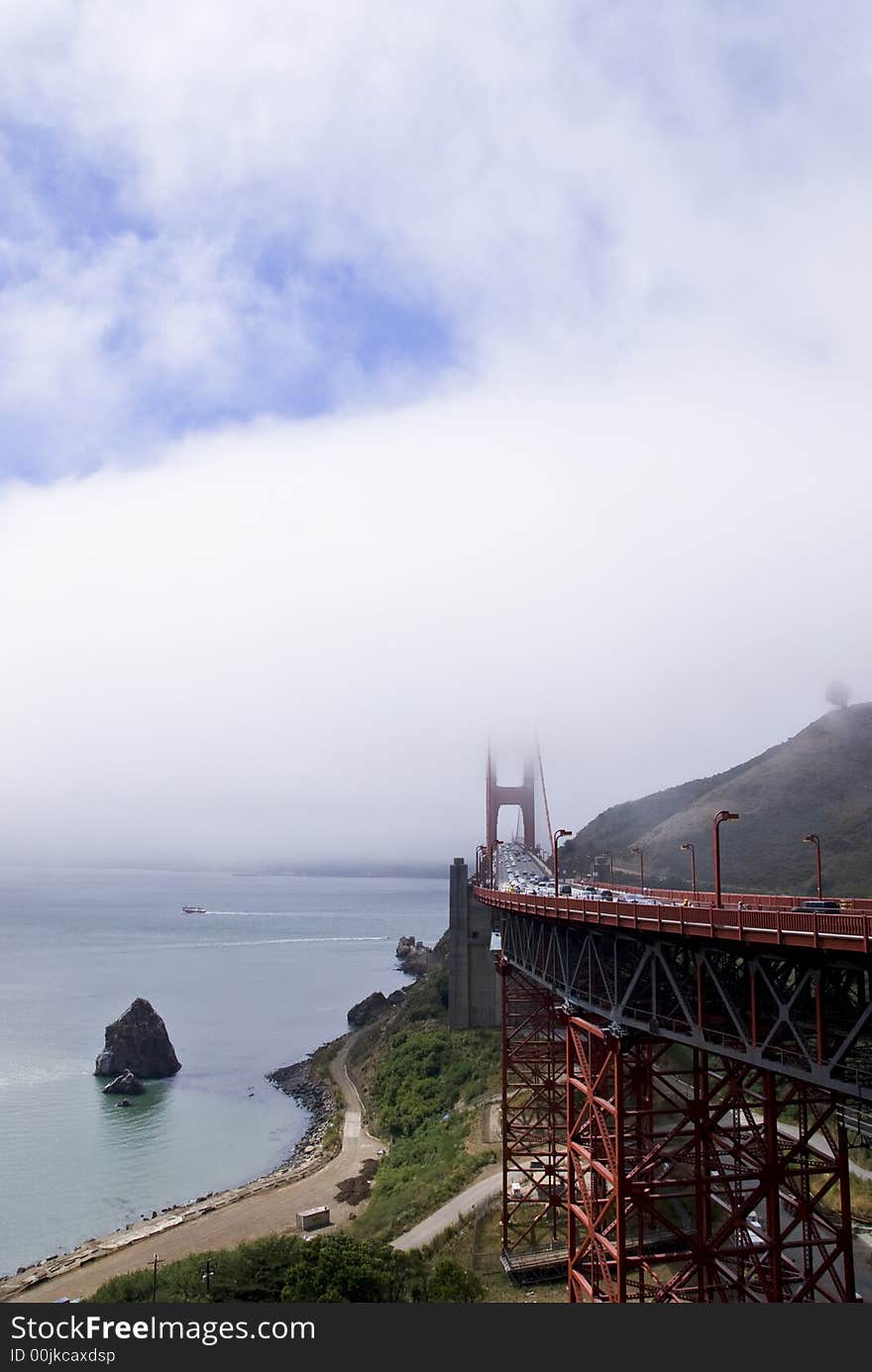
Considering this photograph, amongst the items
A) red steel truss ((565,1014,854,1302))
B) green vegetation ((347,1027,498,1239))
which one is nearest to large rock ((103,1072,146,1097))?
green vegetation ((347,1027,498,1239))

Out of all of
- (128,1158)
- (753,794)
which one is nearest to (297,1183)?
(128,1158)

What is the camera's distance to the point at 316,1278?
2238cm

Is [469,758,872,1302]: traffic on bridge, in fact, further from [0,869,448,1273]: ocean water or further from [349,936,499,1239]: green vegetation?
[0,869,448,1273]: ocean water

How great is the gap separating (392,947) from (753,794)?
322ft

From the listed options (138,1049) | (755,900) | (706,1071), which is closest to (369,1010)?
(138,1049)

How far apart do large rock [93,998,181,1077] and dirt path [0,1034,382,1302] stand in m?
29.9

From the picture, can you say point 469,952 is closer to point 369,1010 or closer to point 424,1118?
point 424,1118

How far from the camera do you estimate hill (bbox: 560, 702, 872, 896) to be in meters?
75.9

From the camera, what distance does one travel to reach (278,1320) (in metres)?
14.0

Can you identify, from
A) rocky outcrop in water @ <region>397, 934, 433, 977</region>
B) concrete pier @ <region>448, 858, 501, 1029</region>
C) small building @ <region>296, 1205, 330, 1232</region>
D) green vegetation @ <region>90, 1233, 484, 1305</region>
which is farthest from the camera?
rocky outcrop in water @ <region>397, 934, 433, 977</region>

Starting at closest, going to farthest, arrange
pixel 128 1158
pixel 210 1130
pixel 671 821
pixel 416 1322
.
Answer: pixel 416 1322 < pixel 128 1158 < pixel 210 1130 < pixel 671 821

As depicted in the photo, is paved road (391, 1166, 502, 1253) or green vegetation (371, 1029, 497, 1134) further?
green vegetation (371, 1029, 497, 1134)

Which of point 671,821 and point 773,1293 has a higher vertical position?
point 671,821

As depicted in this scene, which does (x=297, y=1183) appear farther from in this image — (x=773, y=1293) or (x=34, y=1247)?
(x=773, y=1293)
